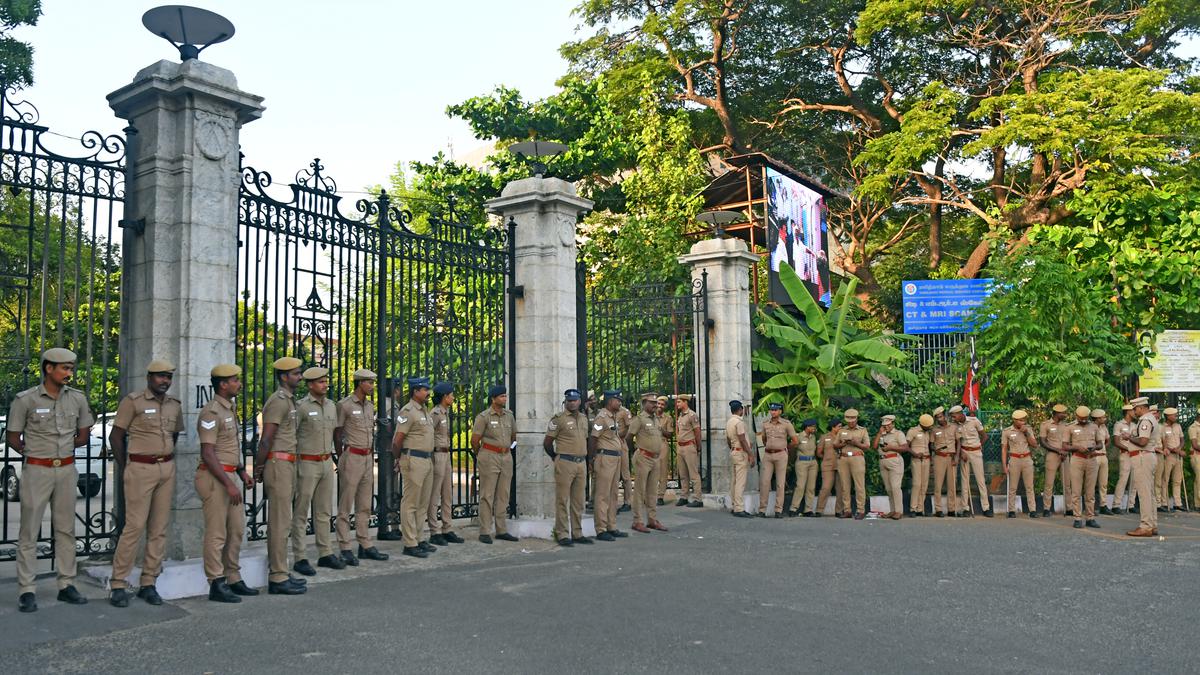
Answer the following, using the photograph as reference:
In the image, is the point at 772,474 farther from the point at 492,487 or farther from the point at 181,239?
the point at 181,239

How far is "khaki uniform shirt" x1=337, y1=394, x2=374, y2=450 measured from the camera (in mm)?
8383

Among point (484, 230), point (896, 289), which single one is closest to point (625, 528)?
point (484, 230)

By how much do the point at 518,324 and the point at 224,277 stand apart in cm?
395

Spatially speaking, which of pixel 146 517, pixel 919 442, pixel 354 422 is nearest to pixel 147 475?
pixel 146 517

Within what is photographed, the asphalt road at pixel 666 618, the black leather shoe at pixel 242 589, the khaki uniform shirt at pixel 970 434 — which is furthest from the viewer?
the khaki uniform shirt at pixel 970 434

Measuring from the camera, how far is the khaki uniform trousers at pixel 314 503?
756 centimetres

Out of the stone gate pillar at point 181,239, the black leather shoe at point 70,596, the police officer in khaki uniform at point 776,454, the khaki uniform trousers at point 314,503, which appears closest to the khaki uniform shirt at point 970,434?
the police officer in khaki uniform at point 776,454

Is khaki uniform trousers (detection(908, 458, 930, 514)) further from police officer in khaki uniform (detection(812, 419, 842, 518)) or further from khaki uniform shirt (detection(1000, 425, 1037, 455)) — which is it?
khaki uniform shirt (detection(1000, 425, 1037, 455))

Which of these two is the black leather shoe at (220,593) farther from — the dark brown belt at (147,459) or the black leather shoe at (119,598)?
the dark brown belt at (147,459)

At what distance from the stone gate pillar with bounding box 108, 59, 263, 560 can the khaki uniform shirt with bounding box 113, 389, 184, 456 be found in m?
0.27

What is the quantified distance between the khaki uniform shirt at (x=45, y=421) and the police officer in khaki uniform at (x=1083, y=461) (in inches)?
465

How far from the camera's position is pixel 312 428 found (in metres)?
7.56

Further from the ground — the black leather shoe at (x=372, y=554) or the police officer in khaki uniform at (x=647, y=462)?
the police officer in khaki uniform at (x=647, y=462)

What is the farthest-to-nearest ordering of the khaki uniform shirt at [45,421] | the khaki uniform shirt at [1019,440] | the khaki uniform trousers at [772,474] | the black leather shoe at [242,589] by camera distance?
the khaki uniform shirt at [1019,440] < the khaki uniform trousers at [772,474] < the black leather shoe at [242,589] < the khaki uniform shirt at [45,421]
